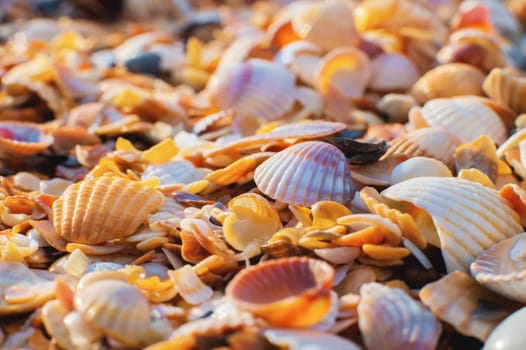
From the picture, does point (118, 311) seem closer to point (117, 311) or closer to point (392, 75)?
point (117, 311)

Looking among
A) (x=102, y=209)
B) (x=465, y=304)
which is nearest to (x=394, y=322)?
(x=465, y=304)

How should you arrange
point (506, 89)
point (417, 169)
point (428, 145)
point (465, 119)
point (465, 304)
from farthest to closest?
point (506, 89) → point (465, 119) → point (428, 145) → point (417, 169) → point (465, 304)

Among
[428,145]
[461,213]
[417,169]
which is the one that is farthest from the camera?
[428,145]

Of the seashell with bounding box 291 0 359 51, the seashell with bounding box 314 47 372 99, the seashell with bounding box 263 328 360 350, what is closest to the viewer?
the seashell with bounding box 263 328 360 350

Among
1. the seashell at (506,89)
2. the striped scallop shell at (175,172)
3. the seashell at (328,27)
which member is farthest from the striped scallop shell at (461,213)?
the seashell at (328,27)

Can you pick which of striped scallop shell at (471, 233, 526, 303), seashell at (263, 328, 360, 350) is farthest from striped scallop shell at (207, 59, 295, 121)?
seashell at (263, 328, 360, 350)

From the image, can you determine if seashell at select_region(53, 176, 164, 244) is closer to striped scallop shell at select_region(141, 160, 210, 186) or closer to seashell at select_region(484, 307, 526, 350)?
striped scallop shell at select_region(141, 160, 210, 186)
